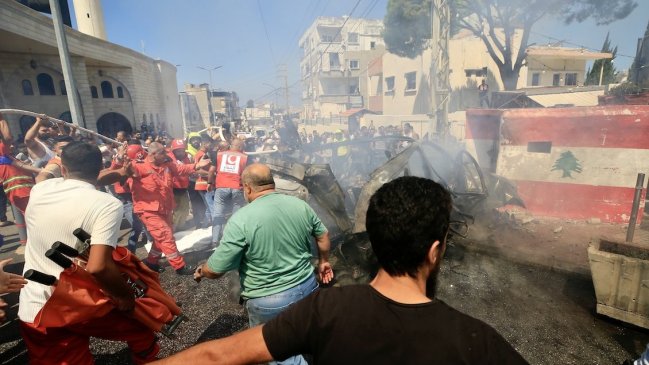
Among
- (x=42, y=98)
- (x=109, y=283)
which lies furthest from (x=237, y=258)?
(x=42, y=98)

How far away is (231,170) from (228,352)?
4.57 metres

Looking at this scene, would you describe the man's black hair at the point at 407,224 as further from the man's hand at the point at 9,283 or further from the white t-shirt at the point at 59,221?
the man's hand at the point at 9,283

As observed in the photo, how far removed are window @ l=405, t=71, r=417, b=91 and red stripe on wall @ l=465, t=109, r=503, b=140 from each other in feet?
61.4

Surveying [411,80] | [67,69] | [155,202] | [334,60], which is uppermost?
[334,60]

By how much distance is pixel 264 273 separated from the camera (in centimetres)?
212

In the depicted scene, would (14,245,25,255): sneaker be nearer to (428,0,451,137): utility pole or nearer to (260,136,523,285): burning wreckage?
(260,136,523,285): burning wreckage

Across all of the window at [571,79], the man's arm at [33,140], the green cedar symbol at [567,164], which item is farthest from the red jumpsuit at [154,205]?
the window at [571,79]

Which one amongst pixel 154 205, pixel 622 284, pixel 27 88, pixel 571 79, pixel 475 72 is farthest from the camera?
pixel 571 79

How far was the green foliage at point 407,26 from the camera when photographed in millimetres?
17625

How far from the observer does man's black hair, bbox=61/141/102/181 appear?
7.27ft

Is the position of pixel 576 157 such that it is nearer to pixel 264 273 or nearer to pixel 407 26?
pixel 264 273

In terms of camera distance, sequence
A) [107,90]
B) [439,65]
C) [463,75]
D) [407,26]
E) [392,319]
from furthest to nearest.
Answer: [463,75], [107,90], [407,26], [439,65], [392,319]

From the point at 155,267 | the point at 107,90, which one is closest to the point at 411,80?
the point at 107,90

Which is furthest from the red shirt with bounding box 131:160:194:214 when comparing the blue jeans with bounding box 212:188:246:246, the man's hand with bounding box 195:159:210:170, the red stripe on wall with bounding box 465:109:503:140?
the red stripe on wall with bounding box 465:109:503:140
